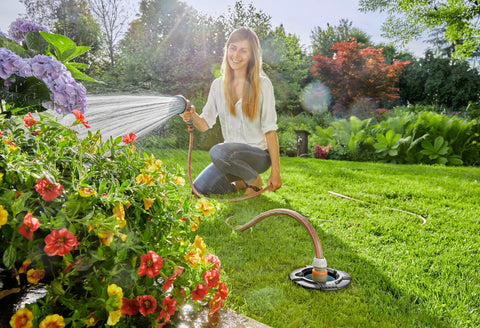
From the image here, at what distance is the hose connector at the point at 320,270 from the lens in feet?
5.41

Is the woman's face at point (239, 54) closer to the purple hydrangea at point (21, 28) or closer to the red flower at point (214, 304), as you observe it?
the purple hydrangea at point (21, 28)

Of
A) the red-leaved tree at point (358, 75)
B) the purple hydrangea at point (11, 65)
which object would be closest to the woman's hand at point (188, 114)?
the purple hydrangea at point (11, 65)

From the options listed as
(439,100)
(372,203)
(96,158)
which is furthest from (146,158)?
(439,100)

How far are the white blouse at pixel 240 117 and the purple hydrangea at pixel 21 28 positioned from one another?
7.15 ft

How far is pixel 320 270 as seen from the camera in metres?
1.65

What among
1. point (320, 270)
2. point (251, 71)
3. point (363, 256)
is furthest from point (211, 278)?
point (251, 71)

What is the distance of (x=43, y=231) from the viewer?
88 centimetres

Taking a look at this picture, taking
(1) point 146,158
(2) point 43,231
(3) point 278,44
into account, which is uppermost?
(3) point 278,44

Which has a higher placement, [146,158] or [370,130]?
[146,158]

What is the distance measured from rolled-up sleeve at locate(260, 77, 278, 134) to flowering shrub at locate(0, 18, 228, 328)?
208cm

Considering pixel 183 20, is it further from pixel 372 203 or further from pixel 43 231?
pixel 43 231

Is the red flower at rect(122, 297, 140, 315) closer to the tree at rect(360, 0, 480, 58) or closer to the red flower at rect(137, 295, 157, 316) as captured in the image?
the red flower at rect(137, 295, 157, 316)

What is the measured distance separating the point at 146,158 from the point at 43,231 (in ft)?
1.33

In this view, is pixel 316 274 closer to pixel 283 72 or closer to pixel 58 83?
pixel 58 83
